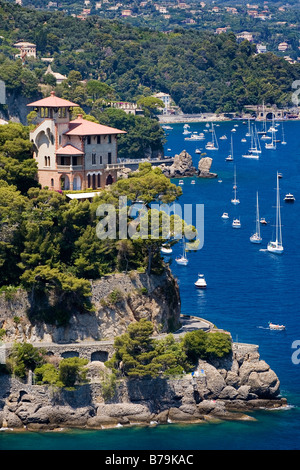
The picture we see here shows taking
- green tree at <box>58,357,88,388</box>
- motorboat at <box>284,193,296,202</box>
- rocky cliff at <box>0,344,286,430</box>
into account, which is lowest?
rocky cliff at <box>0,344,286,430</box>

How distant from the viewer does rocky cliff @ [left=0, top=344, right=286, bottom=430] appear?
274 ft

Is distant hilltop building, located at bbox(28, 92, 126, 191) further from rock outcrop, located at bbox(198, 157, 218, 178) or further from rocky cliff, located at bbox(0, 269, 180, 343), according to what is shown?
rock outcrop, located at bbox(198, 157, 218, 178)

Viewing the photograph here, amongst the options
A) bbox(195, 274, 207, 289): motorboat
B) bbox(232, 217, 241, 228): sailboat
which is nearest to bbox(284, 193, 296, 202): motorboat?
bbox(232, 217, 241, 228): sailboat

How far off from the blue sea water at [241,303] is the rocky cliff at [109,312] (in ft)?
26.1

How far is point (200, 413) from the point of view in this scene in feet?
281

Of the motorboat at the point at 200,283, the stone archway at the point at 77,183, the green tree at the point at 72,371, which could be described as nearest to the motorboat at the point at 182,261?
the motorboat at the point at 200,283

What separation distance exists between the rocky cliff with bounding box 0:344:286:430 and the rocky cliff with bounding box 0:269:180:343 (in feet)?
11.3

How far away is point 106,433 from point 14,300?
457 inches

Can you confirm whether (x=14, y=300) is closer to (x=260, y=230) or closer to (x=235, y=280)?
(x=235, y=280)

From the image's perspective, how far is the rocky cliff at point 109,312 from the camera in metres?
87.0

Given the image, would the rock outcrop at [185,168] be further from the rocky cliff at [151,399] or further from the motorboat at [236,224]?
the rocky cliff at [151,399]

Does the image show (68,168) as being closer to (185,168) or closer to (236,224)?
(236,224)

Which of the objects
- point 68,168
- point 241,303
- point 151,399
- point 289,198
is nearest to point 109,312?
point 151,399

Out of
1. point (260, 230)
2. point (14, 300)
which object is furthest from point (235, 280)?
point (14, 300)
